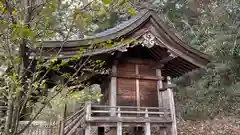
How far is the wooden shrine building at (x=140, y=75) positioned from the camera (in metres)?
6.09

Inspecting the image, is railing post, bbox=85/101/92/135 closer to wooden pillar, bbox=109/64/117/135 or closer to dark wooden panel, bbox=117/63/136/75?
wooden pillar, bbox=109/64/117/135

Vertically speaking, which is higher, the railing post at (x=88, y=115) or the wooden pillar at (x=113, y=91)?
the wooden pillar at (x=113, y=91)

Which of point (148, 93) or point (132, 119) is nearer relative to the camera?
point (132, 119)

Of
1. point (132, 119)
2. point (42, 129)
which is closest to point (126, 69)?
point (132, 119)

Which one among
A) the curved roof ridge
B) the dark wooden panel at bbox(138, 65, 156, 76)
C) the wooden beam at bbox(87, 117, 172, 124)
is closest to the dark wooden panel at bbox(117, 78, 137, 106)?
the dark wooden panel at bbox(138, 65, 156, 76)

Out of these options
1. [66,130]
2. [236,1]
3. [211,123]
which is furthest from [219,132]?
[236,1]

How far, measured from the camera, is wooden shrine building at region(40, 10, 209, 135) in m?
6.09

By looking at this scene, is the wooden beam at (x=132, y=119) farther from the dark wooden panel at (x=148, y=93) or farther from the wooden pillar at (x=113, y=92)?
the dark wooden panel at (x=148, y=93)

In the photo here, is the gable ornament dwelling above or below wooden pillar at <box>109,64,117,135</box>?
above

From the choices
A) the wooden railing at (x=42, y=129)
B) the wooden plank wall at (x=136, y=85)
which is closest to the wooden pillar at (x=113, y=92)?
the wooden plank wall at (x=136, y=85)

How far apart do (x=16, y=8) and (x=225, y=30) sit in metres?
16.1

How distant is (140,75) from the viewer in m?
7.20

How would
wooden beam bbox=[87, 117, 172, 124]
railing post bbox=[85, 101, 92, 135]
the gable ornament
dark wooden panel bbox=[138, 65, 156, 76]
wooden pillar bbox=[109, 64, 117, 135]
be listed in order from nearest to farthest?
railing post bbox=[85, 101, 92, 135]
wooden beam bbox=[87, 117, 172, 124]
wooden pillar bbox=[109, 64, 117, 135]
the gable ornament
dark wooden panel bbox=[138, 65, 156, 76]

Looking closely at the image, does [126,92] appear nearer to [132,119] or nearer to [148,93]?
[148,93]
